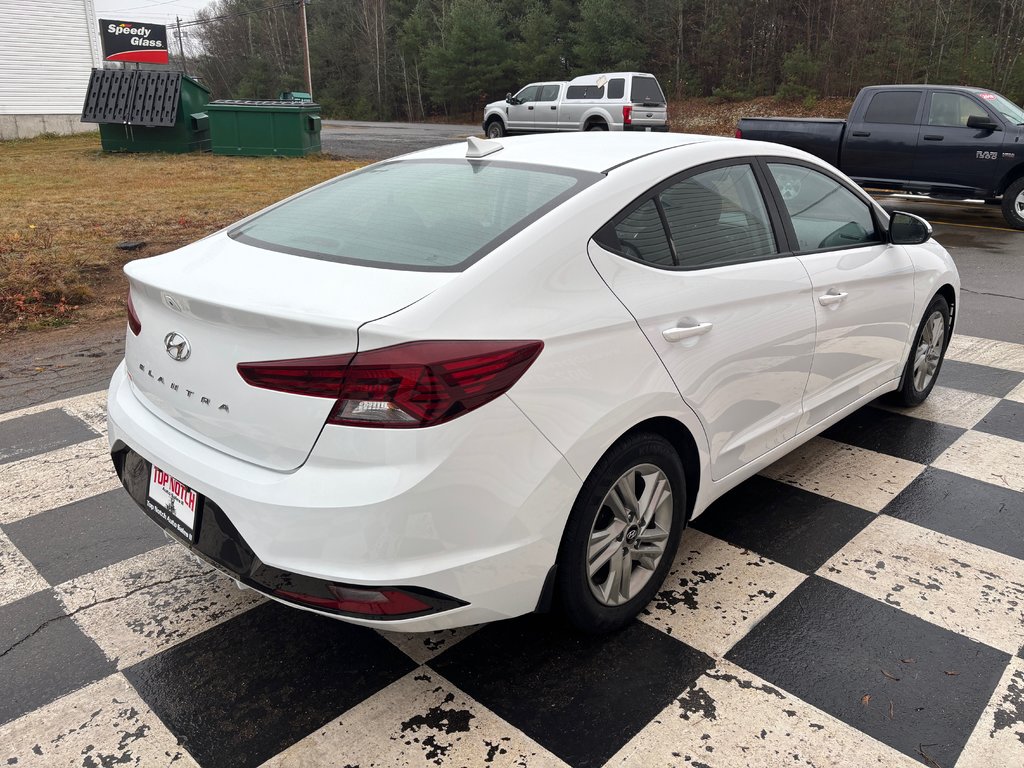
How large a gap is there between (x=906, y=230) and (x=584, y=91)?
71.5 feet

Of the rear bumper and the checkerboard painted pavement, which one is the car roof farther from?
the checkerboard painted pavement

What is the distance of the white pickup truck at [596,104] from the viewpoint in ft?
76.4

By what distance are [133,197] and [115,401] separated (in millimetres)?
11361

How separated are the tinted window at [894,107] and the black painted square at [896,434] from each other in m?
8.60

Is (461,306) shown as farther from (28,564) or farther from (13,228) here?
→ (13,228)

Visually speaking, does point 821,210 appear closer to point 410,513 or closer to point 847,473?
point 847,473

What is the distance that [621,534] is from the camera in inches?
101

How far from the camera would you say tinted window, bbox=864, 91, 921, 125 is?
11.5 meters

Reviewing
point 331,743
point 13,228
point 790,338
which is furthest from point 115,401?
point 13,228

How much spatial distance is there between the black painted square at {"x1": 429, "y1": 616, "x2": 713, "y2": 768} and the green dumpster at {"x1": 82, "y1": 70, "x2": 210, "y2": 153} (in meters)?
19.9

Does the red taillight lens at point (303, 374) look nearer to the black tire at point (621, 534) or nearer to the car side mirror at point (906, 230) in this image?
the black tire at point (621, 534)

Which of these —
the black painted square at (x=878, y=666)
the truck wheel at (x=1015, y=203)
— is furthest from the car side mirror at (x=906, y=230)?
the truck wheel at (x=1015, y=203)

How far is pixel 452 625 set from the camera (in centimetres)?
220

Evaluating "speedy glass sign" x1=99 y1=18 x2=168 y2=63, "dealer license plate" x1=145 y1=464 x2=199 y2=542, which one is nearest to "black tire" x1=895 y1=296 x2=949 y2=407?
"dealer license plate" x1=145 y1=464 x2=199 y2=542
